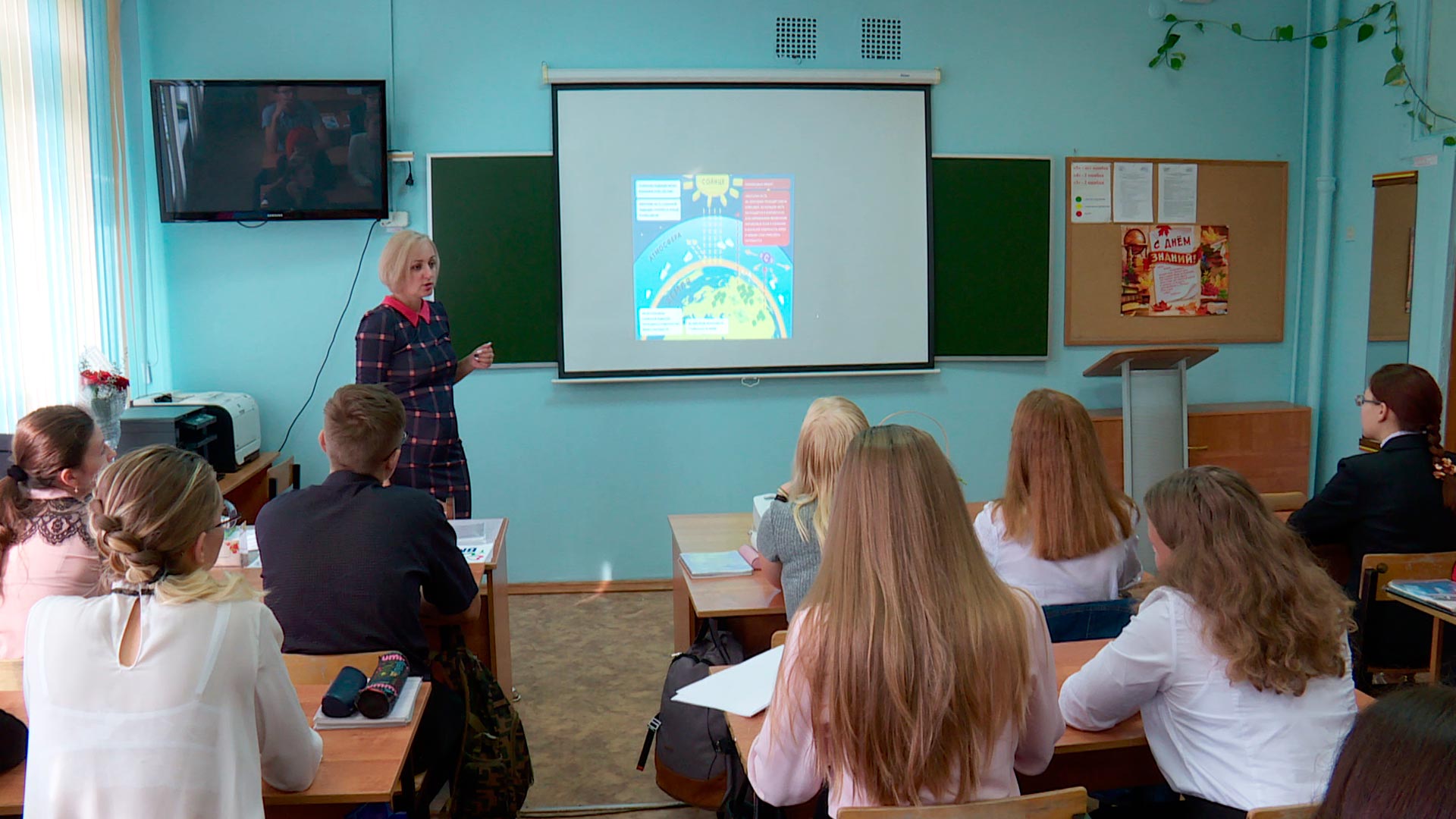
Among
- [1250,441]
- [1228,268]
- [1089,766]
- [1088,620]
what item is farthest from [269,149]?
[1250,441]

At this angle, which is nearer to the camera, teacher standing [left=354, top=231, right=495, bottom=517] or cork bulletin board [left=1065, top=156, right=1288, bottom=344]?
teacher standing [left=354, top=231, right=495, bottom=517]

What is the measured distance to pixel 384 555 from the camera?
A: 2236 millimetres

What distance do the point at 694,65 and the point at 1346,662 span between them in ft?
13.2

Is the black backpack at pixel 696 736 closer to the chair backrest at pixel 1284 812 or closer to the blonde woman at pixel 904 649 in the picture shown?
the blonde woman at pixel 904 649

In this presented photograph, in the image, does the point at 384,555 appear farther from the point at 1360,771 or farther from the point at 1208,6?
the point at 1208,6

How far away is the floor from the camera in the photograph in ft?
10.3

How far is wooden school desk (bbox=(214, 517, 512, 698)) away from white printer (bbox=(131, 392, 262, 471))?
5.05 feet

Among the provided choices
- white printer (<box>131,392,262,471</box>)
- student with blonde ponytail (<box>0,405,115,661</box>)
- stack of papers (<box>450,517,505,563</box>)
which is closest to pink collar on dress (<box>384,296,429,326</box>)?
stack of papers (<box>450,517,505,563</box>)

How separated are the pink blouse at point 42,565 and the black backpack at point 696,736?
53.2 inches

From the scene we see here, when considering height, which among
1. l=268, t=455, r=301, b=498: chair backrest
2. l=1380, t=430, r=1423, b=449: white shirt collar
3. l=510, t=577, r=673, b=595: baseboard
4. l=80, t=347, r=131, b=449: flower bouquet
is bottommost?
l=510, t=577, r=673, b=595: baseboard

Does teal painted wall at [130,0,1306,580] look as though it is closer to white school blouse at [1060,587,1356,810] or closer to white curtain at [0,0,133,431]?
white curtain at [0,0,133,431]

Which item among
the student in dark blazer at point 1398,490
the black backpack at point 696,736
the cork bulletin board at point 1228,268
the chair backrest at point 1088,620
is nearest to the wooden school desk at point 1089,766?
the chair backrest at point 1088,620

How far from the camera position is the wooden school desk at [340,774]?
1671 mm

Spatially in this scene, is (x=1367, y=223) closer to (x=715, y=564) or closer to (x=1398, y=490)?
(x=1398, y=490)
